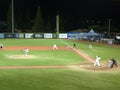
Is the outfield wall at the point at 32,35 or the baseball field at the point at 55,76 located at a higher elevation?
the outfield wall at the point at 32,35

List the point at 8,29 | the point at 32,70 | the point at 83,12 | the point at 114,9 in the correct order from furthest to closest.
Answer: the point at 83,12 → the point at 114,9 → the point at 8,29 → the point at 32,70

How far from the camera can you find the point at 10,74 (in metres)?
27.6

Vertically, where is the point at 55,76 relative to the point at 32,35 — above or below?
below

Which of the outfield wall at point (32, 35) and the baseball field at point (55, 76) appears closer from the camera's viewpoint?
the baseball field at point (55, 76)

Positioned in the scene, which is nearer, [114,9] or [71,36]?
[71,36]

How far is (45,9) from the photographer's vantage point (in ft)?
414


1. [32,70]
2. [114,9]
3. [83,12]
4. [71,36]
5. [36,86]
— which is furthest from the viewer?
[83,12]

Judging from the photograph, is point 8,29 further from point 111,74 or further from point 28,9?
point 111,74

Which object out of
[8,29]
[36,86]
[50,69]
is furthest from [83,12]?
[36,86]

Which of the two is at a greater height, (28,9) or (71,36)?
(28,9)

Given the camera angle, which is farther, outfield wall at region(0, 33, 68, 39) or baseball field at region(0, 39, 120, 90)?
outfield wall at region(0, 33, 68, 39)

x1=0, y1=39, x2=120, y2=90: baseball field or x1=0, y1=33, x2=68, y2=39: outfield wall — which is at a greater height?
x1=0, y1=33, x2=68, y2=39: outfield wall

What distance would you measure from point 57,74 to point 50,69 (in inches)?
116

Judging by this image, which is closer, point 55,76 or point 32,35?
point 55,76
